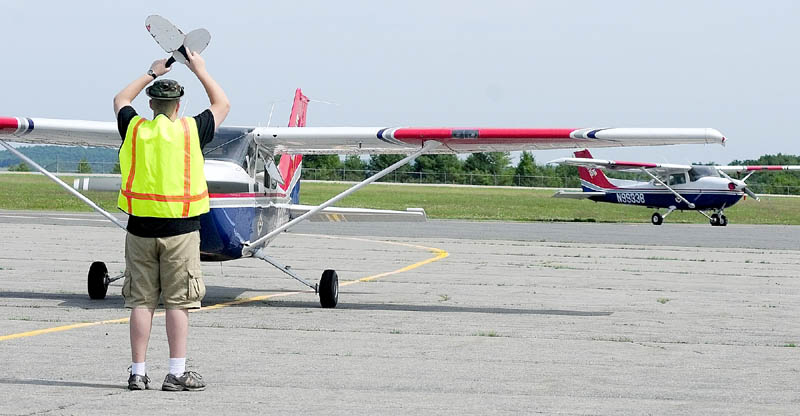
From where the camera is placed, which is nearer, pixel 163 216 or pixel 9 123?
pixel 163 216

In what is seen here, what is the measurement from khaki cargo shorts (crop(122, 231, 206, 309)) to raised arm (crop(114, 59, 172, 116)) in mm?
761

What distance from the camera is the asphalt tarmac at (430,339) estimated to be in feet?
19.5

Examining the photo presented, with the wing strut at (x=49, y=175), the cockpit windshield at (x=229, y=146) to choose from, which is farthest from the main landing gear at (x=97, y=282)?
the cockpit windshield at (x=229, y=146)

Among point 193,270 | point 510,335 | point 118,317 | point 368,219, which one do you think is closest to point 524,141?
point 368,219

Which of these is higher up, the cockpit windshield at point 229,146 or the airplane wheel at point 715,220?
the cockpit windshield at point 229,146

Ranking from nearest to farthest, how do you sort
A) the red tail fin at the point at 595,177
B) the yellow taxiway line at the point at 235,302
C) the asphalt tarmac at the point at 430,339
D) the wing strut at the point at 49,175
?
the asphalt tarmac at the point at 430,339 < the yellow taxiway line at the point at 235,302 < the wing strut at the point at 49,175 < the red tail fin at the point at 595,177

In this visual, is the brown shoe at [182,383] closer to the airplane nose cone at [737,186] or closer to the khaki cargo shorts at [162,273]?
the khaki cargo shorts at [162,273]

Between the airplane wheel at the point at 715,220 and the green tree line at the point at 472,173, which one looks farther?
the green tree line at the point at 472,173

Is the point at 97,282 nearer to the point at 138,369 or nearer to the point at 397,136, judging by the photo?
the point at 397,136

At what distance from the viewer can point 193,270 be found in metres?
6.21

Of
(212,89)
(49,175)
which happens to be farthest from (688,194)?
(212,89)

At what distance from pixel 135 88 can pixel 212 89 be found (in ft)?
1.45

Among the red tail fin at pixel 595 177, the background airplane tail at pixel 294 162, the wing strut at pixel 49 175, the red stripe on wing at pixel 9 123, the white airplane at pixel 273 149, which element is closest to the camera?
the white airplane at pixel 273 149

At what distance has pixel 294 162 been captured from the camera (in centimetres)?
1470
